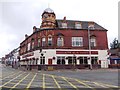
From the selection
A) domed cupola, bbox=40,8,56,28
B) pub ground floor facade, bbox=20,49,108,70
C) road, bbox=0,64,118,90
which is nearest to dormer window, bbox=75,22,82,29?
domed cupola, bbox=40,8,56,28

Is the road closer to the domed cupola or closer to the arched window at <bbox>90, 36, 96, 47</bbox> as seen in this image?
the arched window at <bbox>90, 36, 96, 47</bbox>

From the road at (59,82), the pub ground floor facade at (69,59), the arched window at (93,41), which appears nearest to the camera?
the road at (59,82)

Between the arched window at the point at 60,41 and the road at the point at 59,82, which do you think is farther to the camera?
the arched window at the point at 60,41

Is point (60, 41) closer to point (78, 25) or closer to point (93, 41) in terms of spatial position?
point (78, 25)

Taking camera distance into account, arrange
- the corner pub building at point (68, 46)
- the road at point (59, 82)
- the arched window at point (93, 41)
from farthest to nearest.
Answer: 1. the arched window at point (93, 41)
2. the corner pub building at point (68, 46)
3. the road at point (59, 82)

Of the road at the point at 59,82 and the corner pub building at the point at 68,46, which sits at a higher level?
the corner pub building at the point at 68,46

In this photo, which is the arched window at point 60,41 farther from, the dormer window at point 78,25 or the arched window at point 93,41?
the arched window at point 93,41

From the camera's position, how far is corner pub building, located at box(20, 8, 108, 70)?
146 feet

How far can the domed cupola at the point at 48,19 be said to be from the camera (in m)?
47.8

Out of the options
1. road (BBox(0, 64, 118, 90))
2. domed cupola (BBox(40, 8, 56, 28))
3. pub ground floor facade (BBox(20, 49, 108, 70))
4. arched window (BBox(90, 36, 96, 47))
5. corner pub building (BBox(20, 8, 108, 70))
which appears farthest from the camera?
domed cupola (BBox(40, 8, 56, 28))

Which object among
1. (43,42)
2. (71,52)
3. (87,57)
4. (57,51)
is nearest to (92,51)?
(87,57)

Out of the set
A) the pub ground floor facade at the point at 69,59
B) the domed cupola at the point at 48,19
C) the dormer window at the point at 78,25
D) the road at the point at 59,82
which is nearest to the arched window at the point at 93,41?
the pub ground floor facade at the point at 69,59

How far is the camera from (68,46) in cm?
4525

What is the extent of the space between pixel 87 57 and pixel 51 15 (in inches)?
542
